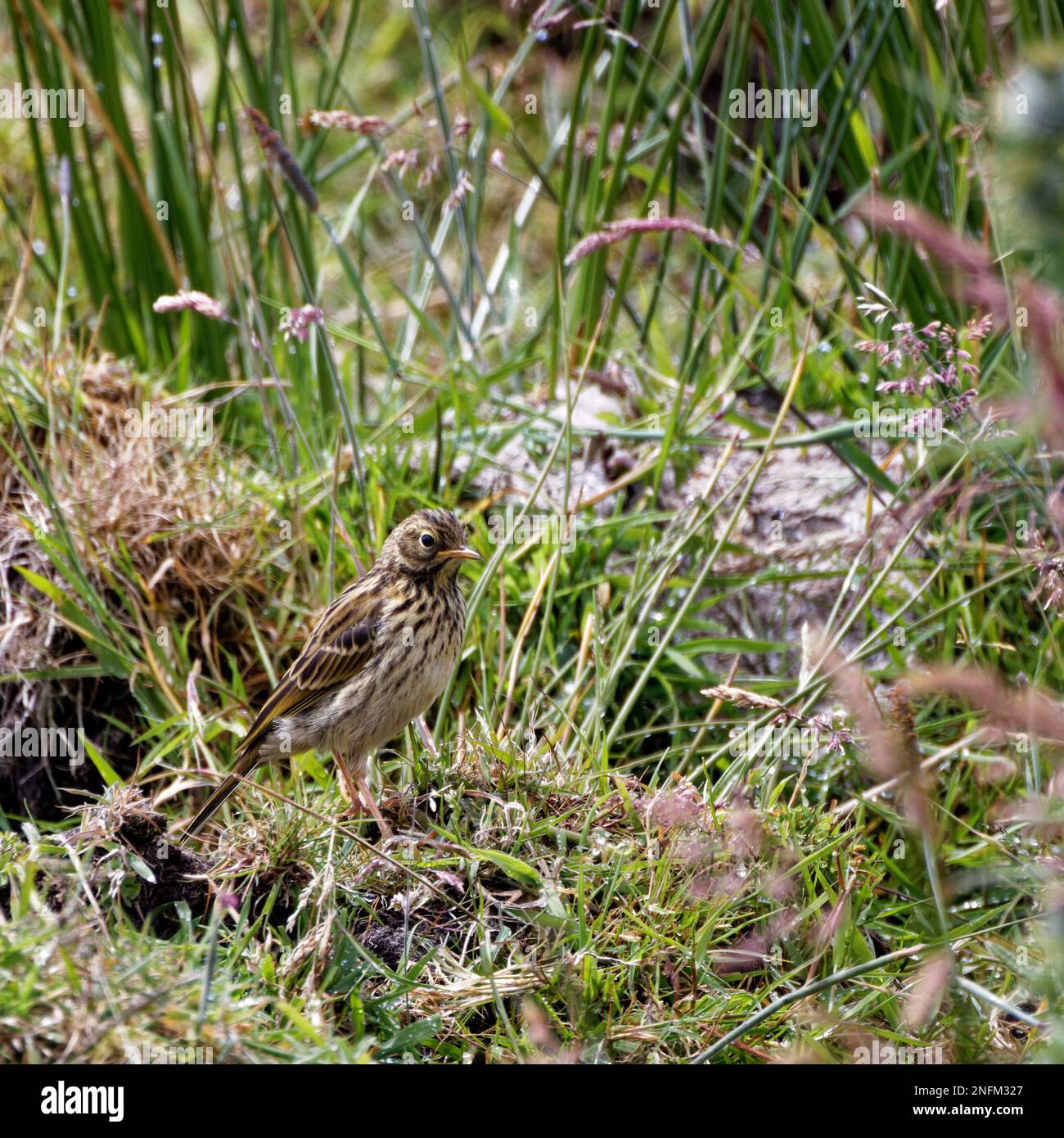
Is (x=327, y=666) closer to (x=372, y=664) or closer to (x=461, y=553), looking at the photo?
(x=372, y=664)

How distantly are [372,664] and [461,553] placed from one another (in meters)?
0.44

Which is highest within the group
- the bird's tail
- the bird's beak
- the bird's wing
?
the bird's beak

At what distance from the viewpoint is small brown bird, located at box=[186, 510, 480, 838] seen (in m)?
3.82

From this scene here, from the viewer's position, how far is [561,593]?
448 cm

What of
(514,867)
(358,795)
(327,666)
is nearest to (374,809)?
(358,795)

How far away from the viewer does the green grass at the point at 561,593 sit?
117 inches

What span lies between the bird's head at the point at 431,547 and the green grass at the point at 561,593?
159 millimetres

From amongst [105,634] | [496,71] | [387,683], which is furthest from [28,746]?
[496,71]

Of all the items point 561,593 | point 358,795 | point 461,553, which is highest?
point 461,553

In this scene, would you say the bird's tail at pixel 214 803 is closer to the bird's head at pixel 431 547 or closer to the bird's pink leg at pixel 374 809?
the bird's pink leg at pixel 374 809

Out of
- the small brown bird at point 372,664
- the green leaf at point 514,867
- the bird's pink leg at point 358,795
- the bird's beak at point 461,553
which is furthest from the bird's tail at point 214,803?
the bird's beak at point 461,553

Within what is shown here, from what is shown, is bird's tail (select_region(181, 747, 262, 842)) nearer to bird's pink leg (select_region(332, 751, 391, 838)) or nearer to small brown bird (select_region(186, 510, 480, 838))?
small brown bird (select_region(186, 510, 480, 838))

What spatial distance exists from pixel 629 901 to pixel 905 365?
246 cm

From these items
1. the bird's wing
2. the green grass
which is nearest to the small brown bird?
the bird's wing
